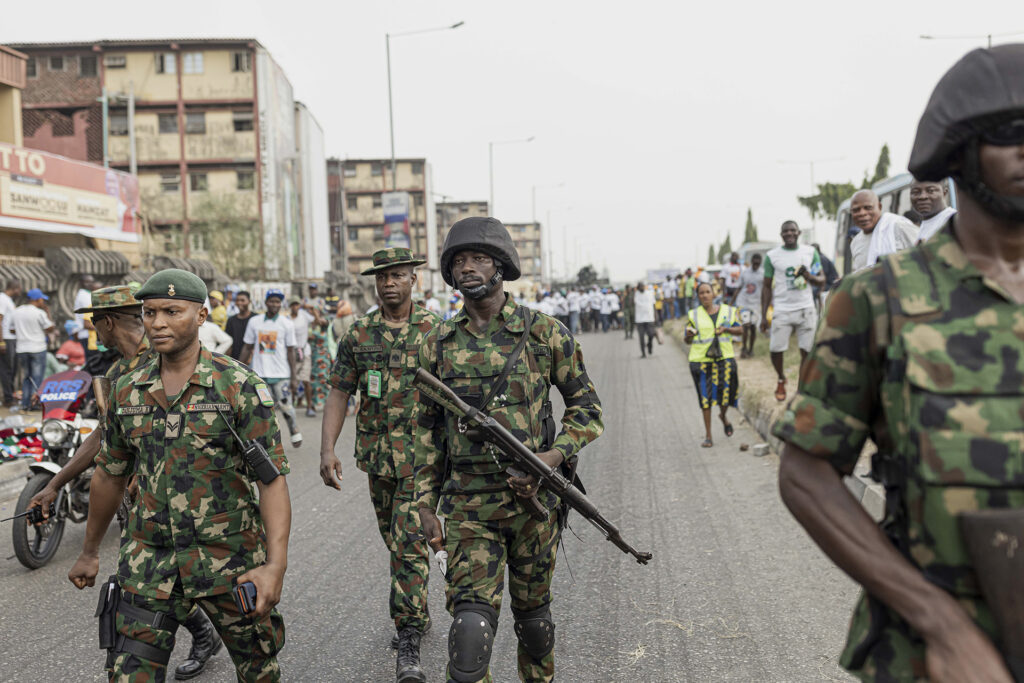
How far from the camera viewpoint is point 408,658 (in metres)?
4.54

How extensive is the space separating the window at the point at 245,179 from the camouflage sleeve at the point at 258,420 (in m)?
55.9

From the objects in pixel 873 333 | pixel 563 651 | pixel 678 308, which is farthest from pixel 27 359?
pixel 678 308

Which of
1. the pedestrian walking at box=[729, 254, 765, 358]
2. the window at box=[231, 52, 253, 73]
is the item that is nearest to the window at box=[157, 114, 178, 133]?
the window at box=[231, 52, 253, 73]

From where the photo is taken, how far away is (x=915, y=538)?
1.67 m

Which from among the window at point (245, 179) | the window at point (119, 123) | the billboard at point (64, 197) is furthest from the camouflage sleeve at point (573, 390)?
the window at point (119, 123)

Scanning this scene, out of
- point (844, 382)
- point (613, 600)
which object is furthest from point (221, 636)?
point (613, 600)

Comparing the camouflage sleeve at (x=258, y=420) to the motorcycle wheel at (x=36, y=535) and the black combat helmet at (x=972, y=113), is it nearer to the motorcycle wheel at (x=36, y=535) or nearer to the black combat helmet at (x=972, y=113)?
the black combat helmet at (x=972, y=113)

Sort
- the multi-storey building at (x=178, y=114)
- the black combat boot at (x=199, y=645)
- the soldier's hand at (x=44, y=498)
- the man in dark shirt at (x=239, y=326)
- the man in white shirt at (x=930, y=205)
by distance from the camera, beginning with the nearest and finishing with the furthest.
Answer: the soldier's hand at (x=44, y=498) → the black combat boot at (x=199, y=645) → the man in white shirt at (x=930, y=205) → the man in dark shirt at (x=239, y=326) → the multi-storey building at (x=178, y=114)

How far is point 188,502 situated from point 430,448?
37.8 inches

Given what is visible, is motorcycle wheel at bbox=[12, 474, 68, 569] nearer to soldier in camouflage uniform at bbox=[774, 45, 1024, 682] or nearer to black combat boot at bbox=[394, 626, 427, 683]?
black combat boot at bbox=[394, 626, 427, 683]

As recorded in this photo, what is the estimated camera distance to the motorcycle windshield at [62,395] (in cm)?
734

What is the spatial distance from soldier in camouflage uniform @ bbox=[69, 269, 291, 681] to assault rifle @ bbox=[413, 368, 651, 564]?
0.61 m

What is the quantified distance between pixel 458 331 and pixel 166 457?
1190 mm

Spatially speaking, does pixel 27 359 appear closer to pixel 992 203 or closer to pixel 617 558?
pixel 617 558
